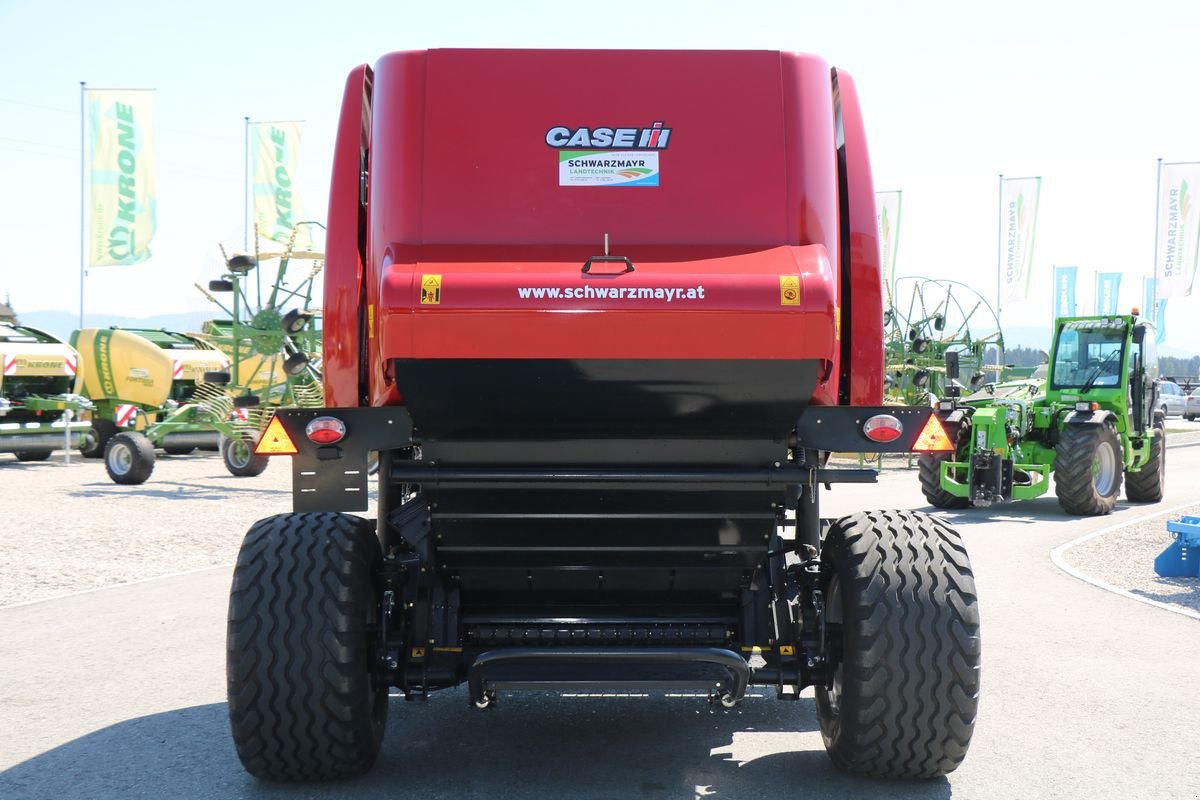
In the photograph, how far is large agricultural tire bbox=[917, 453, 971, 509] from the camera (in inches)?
635

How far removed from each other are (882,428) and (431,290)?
1.76 metres

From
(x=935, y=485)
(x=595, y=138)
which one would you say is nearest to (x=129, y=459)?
(x=935, y=485)

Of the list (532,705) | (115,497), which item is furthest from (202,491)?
(532,705)

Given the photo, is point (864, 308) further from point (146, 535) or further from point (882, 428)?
point (146, 535)

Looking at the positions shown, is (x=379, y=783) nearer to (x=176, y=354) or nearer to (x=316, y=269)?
(x=316, y=269)

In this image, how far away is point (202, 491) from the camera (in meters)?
18.5

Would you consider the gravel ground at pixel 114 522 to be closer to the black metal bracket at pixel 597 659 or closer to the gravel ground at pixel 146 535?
the gravel ground at pixel 146 535

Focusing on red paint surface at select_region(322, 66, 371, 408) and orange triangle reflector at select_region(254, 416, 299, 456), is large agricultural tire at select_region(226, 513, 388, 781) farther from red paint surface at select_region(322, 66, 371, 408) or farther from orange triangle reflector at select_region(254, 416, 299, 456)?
red paint surface at select_region(322, 66, 371, 408)

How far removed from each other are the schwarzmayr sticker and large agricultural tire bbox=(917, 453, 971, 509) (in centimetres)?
1217

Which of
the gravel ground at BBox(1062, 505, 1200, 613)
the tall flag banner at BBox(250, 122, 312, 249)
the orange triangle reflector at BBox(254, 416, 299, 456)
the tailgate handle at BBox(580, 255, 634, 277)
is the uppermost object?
the tall flag banner at BBox(250, 122, 312, 249)

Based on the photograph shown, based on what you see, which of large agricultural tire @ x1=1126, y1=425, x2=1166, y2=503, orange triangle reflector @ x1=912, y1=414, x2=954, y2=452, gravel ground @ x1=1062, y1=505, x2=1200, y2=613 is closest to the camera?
orange triangle reflector @ x1=912, y1=414, x2=954, y2=452

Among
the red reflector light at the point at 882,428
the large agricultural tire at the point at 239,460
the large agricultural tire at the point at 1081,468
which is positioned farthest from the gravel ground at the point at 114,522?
the large agricultural tire at the point at 1081,468

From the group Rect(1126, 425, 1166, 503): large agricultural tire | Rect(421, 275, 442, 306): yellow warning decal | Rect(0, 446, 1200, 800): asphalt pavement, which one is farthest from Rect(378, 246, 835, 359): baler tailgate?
Rect(1126, 425, 1166, 503): large agricultural tire

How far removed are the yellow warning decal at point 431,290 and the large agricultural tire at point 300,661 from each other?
109cm
